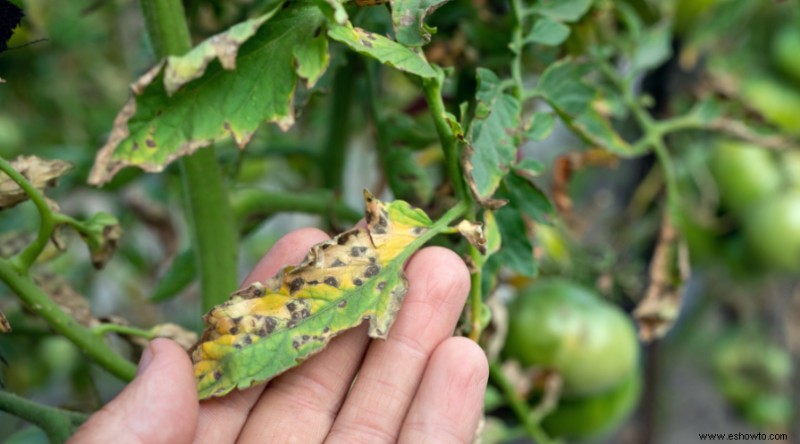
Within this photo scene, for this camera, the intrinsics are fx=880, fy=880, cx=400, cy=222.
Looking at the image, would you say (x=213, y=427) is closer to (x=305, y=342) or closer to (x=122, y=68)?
(x=305, y=342)

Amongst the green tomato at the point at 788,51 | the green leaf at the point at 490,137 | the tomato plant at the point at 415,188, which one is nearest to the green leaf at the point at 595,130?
the tomato plant at the point at 415,188

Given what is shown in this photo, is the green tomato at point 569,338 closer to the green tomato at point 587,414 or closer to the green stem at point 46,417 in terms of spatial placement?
the green tomato at point 587,414

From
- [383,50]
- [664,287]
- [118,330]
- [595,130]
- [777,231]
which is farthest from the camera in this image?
[777,231]

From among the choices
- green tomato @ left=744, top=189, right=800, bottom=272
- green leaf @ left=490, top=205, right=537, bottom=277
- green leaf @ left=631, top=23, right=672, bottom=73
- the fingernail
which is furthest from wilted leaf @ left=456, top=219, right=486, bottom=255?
green tomato @ left=744, top=189, right=800, bottom=272

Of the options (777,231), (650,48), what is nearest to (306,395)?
(650,48)

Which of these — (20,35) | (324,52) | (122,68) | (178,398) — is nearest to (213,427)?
(178,398)

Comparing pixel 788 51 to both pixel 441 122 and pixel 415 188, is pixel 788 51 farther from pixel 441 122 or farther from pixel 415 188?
pixel 441 122
